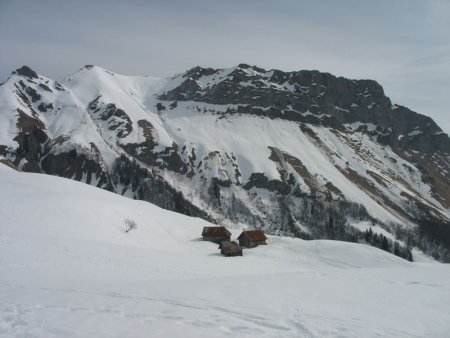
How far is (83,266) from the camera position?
126 ft

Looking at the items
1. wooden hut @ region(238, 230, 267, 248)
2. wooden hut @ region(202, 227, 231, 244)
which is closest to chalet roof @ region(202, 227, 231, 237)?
wooden hut @ region(202, 227, 231, 244)

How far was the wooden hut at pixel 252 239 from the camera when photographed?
84188mm

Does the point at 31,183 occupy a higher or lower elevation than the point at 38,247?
higher

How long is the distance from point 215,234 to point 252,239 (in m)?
7.33

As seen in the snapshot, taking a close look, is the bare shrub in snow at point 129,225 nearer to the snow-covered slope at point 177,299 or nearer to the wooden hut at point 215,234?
the wooden hut at point 215,234

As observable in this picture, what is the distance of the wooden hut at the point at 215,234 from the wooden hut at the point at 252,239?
3.18 meters

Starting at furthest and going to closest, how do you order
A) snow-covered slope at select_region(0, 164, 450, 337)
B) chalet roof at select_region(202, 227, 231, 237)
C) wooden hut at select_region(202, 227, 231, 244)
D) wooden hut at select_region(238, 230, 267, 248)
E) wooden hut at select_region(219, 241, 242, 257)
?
wooden hut at select_region(238, 230, 267, 248) → chalet roof at select_region(202, 227, 231, 237) → wooden hut at select_region(202, 227, 231, 244) → wooden hut at select_region(219, 241, 242, 257) → snow-covered slope at select_region(0, 164, 450, 337)

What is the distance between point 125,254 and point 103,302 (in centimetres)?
2655

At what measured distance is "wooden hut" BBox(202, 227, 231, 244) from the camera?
8338 cm

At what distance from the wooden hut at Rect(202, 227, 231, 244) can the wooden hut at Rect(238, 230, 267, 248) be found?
3179 millimetres

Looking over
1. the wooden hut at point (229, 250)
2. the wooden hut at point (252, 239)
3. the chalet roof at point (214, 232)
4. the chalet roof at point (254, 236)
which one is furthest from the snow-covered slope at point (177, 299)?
the chalet roof at point (254, 236)

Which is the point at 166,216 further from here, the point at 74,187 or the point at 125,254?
the point at 125,254

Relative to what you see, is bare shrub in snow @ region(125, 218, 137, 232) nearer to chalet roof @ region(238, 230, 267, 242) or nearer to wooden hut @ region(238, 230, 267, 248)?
wooden hut @ region(238, 230, 267, 248)

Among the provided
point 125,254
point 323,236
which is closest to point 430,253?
point 323,236
